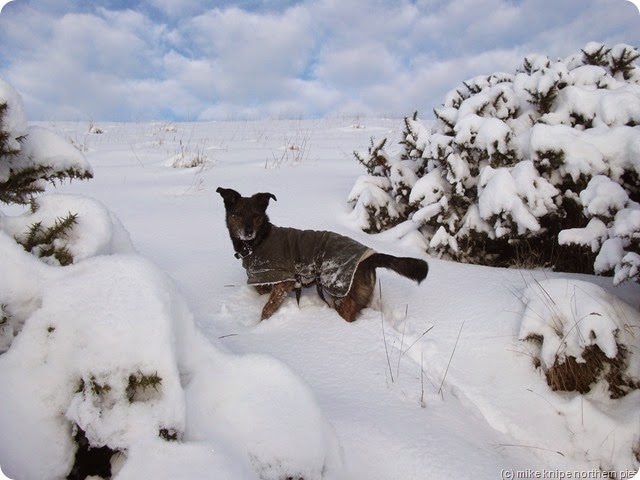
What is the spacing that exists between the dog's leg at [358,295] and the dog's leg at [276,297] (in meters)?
0.43

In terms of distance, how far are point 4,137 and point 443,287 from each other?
10.2ft

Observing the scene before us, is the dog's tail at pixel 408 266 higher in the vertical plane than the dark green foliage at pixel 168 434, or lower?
higher

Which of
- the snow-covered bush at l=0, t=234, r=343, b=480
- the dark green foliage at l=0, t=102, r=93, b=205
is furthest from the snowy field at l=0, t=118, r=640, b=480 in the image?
the dark green foliage at l=0, t=102, r=93, b=205

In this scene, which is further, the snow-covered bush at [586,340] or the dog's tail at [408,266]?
the dog's tail at [408,266]

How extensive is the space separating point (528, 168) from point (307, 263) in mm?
2163

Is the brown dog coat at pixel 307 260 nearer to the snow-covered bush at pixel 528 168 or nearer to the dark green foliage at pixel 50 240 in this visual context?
the snow-covered bush at pixel 528 168

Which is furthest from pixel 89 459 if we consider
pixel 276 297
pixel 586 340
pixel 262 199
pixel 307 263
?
pixel 262 199

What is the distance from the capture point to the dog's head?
3.51 m

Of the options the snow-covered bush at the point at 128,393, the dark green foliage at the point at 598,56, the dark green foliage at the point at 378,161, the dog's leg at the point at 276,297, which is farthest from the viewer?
the dark green foliage at the point at 378,161

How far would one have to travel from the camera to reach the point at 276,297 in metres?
3.24

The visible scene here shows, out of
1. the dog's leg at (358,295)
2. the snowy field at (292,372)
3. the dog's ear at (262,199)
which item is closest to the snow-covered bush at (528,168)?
the snowy field at (292,372)

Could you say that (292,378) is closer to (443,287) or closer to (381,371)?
(381,371)

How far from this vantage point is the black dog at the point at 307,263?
320 centimetres

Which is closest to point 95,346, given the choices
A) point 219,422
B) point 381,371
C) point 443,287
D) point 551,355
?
point 219,422
